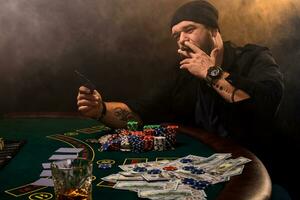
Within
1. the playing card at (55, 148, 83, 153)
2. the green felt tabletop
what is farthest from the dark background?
the playing card at (55, 148, 83, 153)

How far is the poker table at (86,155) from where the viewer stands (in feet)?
5.41

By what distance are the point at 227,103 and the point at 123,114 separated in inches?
37.0

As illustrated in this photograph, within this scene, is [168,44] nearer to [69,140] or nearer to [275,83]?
[275,83]

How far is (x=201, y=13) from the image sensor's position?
3.92 m

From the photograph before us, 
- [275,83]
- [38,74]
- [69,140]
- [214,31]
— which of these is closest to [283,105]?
[275,83]

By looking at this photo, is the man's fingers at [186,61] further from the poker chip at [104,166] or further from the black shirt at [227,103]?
the poker chip at [104,166]

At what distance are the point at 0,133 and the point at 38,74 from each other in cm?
181

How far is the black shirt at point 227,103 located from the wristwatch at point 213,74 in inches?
4.1

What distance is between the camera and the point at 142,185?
1.70 m

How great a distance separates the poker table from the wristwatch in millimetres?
608

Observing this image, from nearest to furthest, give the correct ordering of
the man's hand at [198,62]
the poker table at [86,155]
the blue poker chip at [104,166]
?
1. the poker table at [86,155]
2. the blue poker chip at [104,166]
3. the man's hand at [198,62]

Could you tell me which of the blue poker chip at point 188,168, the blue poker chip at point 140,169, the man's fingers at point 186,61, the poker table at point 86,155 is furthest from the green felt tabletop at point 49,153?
the man's fingers at point 186,61

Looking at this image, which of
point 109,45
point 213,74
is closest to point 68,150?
point 213,74

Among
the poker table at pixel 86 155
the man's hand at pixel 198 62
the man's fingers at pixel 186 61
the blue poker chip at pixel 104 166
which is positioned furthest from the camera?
the man's fingers at pixel 186 61
